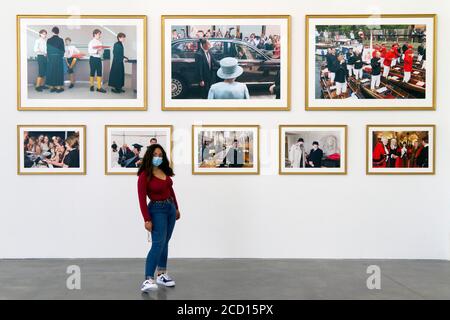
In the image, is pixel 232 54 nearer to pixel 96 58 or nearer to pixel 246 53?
pixel 246 53

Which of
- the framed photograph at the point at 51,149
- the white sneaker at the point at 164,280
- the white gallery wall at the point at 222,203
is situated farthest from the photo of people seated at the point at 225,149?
the white sneaker at the point at 164,280

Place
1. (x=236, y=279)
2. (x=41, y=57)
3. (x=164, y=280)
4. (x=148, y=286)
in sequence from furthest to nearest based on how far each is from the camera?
1. (x=41, y=57)
2. (x=236, y=279)
3. (x=164, y=280)
4. (x=148, y=286)

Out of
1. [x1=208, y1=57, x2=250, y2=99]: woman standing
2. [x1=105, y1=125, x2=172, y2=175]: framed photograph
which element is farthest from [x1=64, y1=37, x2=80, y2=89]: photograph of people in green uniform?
[x1=208, y1=57, x2=250, y2=99]: woman standing

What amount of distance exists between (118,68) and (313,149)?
330cm

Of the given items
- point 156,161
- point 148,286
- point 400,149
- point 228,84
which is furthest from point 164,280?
point 400,149

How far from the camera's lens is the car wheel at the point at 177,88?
26.7ft

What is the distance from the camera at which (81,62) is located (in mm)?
8156

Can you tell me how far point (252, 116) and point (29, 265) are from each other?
4.04 m

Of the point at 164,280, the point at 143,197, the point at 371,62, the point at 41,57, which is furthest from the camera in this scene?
the point at 371,62

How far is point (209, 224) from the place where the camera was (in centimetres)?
816

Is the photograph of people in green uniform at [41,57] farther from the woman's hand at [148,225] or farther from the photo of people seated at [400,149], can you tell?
the photo of people seated at [400,149]

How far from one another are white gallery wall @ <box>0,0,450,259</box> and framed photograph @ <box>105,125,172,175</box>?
103 mm

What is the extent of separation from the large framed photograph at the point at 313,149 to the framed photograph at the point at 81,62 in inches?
90.6

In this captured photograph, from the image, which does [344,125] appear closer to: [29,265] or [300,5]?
[300,5]
